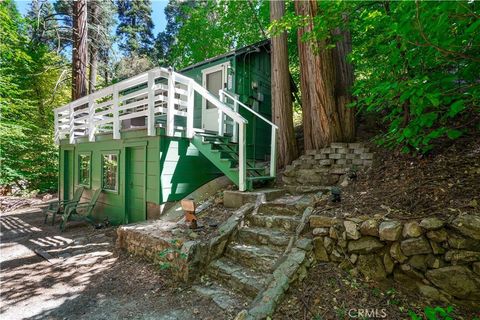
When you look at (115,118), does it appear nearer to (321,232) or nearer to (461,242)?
(321,232)

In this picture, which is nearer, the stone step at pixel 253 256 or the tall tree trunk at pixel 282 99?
the stone step at pixel 253 256

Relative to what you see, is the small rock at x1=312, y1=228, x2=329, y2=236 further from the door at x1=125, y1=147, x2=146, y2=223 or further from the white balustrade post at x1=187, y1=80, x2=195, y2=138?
the door at x1=125, y1=147, x2=146, y2=223

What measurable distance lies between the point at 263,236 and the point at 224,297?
3.26 feet

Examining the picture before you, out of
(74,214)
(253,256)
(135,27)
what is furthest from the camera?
(135,27)

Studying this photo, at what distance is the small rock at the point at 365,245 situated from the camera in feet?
8.81

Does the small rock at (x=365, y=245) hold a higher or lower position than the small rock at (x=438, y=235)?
lower

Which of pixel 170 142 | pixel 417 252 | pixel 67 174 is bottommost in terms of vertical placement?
pixel 417 252

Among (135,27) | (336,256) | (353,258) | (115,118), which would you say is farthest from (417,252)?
(135,27)

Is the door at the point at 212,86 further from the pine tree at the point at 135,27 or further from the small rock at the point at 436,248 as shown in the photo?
the pine tree at the point at 135,27

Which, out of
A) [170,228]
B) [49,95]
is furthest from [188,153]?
[49,95]

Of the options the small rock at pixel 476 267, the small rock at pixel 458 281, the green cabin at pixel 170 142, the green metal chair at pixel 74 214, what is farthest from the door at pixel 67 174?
the small rock at pixel 476 267

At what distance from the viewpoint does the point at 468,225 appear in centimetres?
231

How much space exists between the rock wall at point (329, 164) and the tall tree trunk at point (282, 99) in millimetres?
888

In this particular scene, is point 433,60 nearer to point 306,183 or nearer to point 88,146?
point 306,183
